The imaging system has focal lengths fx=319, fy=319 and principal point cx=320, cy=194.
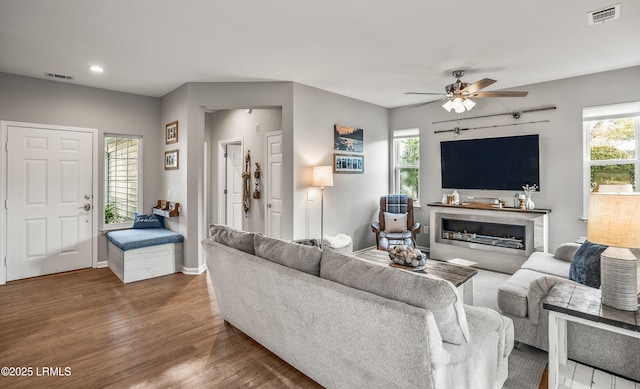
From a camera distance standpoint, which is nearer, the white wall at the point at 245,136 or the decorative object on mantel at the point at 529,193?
the decorative object on mantel at the point at 529,193

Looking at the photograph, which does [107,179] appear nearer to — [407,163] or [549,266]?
[407,163]

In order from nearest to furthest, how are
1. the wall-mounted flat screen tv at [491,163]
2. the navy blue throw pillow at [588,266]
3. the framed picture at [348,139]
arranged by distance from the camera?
the navy blue throw pillow at [588,266] < the wall-mounted flat screen tv at [491,163] < the framed picture at [348,139]

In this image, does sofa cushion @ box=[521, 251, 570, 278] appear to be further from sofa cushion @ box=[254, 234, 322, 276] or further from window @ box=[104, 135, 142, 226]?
window @ box=[104, 135, 142, 226]

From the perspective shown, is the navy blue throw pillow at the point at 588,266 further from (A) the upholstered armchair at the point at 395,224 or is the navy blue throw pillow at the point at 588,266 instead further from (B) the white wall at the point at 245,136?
(B) the white wall at the point at 245,136

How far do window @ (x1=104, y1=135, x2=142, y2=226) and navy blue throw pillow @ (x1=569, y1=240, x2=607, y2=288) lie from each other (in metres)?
5.55

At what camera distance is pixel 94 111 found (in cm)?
468

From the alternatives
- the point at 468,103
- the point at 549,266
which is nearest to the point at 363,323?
the point at 549,266

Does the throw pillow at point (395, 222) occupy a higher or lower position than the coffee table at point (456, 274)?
higher

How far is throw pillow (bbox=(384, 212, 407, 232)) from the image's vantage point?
520 cm

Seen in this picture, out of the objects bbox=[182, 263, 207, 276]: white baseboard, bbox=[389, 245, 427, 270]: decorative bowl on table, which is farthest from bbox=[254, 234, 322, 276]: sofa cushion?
bbox=[182, 263, 207, 276]: white baseboard

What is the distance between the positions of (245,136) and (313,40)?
8.95ft

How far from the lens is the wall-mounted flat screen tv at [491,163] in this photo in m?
4.59

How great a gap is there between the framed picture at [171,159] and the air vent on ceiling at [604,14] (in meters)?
4.87

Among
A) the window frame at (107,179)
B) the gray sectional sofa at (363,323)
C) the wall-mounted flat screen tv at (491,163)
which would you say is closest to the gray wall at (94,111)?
the window frame at (107,179)
